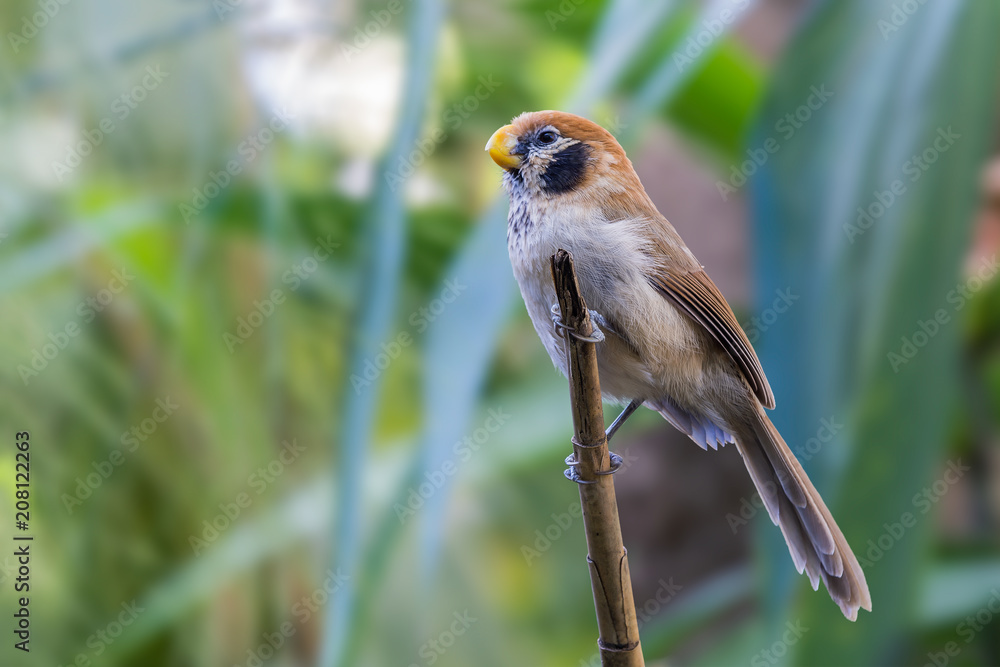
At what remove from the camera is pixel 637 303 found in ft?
3.57

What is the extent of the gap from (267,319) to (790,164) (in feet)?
5.38

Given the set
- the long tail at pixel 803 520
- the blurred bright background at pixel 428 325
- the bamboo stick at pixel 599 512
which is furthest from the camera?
the blurred bright background at pixel 428 325

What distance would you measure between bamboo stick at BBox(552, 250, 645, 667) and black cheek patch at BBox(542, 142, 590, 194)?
9.9 inches

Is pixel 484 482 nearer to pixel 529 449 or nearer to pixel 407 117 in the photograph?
pixel 529 449

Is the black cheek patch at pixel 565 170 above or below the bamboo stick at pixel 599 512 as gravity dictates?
above

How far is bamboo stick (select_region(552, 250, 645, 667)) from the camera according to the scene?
0.89m

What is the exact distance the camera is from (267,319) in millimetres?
2594

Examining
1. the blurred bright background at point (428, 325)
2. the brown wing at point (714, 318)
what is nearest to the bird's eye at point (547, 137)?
the brown wing at point (714, 318)

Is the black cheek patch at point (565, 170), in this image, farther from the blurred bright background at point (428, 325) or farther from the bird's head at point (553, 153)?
the blurred bright background at point (428, 325)

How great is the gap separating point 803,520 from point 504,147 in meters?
0.64

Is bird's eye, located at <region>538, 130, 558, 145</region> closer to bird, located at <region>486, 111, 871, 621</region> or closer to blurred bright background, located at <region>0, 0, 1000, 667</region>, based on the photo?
bird, located at <region>486, 111, 871, 621</region>

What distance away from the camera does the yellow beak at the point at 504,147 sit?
1091mm

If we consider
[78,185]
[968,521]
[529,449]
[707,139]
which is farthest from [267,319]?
[968,521]

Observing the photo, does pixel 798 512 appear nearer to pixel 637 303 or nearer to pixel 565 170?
pixel 637 303
